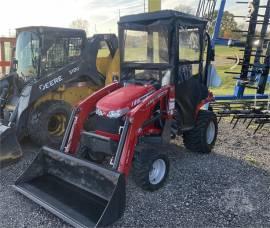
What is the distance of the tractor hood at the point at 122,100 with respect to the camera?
13.9ft

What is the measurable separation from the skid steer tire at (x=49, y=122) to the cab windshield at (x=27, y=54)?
699 mm

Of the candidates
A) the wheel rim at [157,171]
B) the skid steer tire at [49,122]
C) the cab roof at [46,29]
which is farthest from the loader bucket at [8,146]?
the wheel rim at [157,171]

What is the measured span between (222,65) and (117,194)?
14.3 metres

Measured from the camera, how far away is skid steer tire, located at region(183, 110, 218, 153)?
5.40 metres

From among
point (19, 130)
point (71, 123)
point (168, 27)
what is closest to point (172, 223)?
point (71, 123)

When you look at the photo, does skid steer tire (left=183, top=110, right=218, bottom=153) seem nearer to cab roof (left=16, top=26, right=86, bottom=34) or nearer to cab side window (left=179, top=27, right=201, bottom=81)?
cab side window (left=179, top=27, right=201, bottom=81)

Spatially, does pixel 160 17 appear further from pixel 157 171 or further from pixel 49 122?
pixel 49 122

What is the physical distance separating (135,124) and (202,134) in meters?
1.74

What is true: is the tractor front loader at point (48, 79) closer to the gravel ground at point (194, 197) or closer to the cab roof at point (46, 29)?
the cab roof at point (46, 29)

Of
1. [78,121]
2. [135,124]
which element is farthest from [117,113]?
[78,121]

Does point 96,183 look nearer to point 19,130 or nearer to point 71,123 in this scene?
point 71,123

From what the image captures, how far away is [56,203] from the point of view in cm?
367

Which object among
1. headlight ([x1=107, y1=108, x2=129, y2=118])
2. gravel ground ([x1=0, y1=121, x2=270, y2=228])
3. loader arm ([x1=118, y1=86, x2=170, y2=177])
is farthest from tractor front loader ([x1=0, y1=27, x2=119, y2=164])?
loader arm ([x1=118, y1=86, x2=170, y2=177])

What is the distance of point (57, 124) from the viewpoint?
6324 millimetres
